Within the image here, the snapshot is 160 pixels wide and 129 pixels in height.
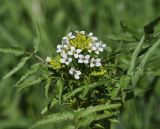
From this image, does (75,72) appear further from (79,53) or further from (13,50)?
(13,50)

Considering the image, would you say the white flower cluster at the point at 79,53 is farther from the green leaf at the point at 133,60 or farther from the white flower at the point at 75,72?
the green leaf at the point at 133,60

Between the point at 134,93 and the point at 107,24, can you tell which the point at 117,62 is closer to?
the point at 134,93

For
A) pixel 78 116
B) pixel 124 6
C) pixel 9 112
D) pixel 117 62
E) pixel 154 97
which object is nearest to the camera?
pixel 78 116

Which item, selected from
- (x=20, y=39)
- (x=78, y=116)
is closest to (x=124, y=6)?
(x=20, y=39)

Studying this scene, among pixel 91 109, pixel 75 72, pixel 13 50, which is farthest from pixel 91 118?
pixel 13 50

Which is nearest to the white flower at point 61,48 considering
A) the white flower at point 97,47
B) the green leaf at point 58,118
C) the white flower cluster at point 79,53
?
the white flower cluster at point 79,53

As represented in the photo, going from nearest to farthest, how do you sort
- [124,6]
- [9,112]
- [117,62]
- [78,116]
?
[78,116], [117,62], [9,112], [124,6]

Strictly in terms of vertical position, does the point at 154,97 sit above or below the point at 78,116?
above

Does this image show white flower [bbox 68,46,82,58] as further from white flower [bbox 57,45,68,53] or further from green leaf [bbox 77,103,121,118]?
green leaf [bbox 77,103,121,118]
